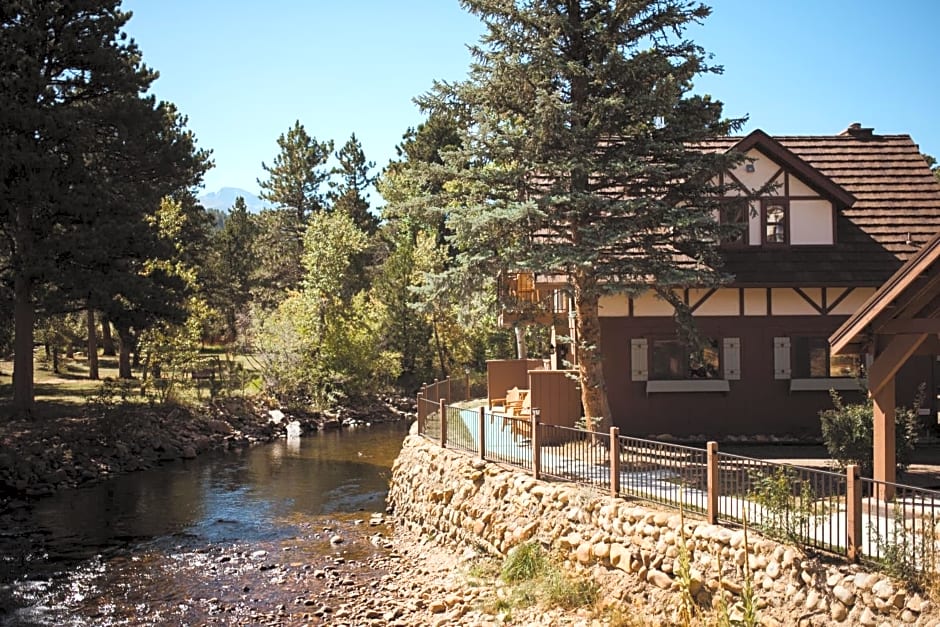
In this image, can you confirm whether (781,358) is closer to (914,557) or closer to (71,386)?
(914,557)

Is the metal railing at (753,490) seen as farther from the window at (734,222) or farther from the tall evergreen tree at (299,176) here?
the tall evergreen tree at (299,176)

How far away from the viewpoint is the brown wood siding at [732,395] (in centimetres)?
2005

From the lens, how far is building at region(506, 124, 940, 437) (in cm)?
1995

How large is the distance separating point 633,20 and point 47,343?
3744 cm

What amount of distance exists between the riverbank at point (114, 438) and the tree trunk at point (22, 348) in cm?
93

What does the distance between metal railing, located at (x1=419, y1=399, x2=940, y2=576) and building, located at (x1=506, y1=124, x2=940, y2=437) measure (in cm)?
392

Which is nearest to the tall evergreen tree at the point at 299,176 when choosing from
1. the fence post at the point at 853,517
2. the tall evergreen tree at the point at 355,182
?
the tall evergreen tree at the point at 355,182

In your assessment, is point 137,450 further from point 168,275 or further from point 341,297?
point 341,297

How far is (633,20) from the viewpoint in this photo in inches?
643

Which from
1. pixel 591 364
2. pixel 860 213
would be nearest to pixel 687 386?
pixel 591 364

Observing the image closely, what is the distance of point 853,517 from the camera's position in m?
9.52

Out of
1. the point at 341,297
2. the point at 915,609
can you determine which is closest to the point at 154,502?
the point at 915,609

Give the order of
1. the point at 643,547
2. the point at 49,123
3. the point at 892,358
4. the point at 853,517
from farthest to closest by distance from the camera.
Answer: the point at 49,123, the point at 892,358, the point at 643,547, the point at 853,517

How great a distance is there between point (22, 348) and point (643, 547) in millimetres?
23431
